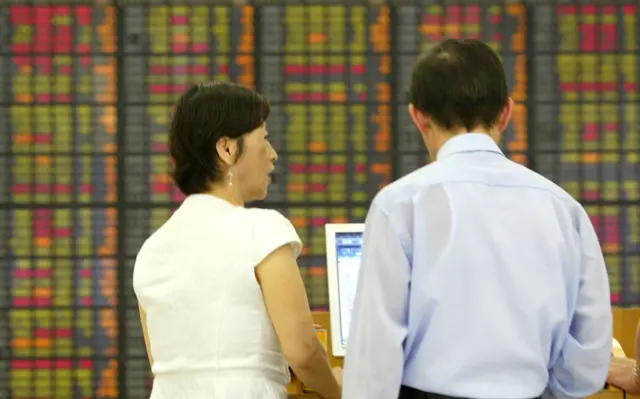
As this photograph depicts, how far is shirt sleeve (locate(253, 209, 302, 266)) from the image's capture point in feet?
6.09

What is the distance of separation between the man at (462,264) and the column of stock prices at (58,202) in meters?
2.81

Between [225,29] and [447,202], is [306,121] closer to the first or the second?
[225,29]

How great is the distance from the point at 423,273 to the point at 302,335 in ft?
1.21

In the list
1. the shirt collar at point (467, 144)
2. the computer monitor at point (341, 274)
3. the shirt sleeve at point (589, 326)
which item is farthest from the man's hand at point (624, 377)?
the shirt collar at point (467, 144)

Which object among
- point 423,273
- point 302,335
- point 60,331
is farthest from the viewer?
point 60,331

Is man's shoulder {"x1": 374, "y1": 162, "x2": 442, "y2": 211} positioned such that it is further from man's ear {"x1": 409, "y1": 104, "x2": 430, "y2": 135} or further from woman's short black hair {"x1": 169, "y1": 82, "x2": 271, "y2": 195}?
woman's short black hair {"x1": 169, "y1": 82, "x2": 271, "y2": 195}

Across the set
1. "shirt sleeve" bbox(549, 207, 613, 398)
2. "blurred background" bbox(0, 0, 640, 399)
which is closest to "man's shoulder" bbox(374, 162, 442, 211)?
"shirt sleeve" bbox(549, 207, 613, 398)

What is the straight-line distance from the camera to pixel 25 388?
430 cm

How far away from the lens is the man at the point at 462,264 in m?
1.60

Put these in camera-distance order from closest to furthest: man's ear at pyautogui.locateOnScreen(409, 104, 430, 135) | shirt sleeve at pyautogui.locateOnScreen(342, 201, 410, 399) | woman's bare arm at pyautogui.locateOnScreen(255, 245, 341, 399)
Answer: shirt sleeve at pyautogui.locateOnScreen(342, 201, 410, 399) → man's ear at pyautogui.locateOnScreen(409, 104, 430, 135) → woman's bare arm at pyautogui.locateOnScreen(255, 245, 341, 399)

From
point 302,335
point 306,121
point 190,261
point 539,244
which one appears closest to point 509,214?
point 539,244

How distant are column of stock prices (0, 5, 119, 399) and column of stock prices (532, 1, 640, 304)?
74.0 inches

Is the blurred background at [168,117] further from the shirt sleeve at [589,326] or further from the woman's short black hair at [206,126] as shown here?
the shirt sleeve at [589,326]

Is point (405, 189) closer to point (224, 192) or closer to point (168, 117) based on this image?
point (224, 192)
